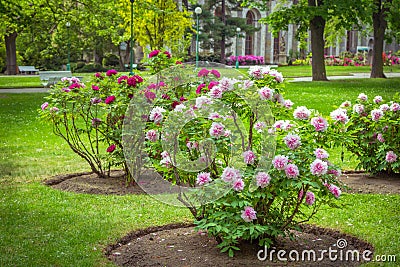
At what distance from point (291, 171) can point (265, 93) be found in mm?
729

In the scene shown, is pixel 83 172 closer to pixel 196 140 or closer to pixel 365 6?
pixel 196 140

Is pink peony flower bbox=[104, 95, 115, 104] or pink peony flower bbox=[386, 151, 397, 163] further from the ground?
pink peony flower bbox=[104, 95, 115, 104]

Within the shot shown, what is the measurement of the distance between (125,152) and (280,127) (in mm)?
3503

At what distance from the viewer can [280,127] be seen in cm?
604

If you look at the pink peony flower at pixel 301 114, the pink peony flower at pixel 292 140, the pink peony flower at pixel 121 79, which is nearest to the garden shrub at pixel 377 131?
the pink peony flower at pixel 121 79

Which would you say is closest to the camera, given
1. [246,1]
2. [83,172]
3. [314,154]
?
[314,154]

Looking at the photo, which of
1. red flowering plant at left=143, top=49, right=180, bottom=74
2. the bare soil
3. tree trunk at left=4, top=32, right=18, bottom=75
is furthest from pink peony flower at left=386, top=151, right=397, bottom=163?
tree trunk at left=4, top=32, right=18, bottom=75

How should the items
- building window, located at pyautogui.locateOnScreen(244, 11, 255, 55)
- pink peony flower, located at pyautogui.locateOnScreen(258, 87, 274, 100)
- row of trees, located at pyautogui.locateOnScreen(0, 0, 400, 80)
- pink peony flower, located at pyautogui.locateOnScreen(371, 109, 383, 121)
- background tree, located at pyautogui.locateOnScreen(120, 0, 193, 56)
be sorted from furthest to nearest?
building window, located at pyautogui.locateOnScreen(244, 11, 255, 55) < background tree, located at pyautogui.locateOnScreen(120, 0, 193, 56) < row of trees, located at pyautogui.locateOnScreen(0, 0, 400, 80) < pink peony flower, located at pyautogui.locateOnScreen(371, 109, 383, 121) < pink peony flower, located at pyautogui.locateOnScreen(258, 87, 274, 100)

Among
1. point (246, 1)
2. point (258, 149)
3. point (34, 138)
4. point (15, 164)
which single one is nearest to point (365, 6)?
point (246, 1)

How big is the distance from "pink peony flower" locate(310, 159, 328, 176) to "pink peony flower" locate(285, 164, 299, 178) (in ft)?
0.41

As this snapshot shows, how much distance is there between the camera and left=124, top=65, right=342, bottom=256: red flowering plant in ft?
18.8

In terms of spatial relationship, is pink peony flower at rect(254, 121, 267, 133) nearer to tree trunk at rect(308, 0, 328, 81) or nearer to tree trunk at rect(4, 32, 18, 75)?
tree trunk at rect(308, 0, 328, 81)

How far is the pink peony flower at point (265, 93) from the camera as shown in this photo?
19.2 ft

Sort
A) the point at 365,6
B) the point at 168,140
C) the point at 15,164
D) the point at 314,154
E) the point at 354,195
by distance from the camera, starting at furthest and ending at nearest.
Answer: the point at 365,6 < the point at 15,164 < the point at 354,195 < the point at 168,140 < the point at 314,154
